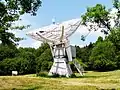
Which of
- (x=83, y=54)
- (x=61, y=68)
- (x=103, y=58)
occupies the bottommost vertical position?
(x=61, y=68)

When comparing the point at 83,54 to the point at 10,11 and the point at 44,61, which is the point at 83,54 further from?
the point at 10,11

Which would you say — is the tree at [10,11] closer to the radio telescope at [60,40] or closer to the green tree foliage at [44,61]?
the radio telescope at [60,40]

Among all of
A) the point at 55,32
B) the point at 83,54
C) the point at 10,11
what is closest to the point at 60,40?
the point at 55,32

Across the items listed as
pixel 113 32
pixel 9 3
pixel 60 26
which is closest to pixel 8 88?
pixel 9 3

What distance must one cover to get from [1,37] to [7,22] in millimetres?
1427

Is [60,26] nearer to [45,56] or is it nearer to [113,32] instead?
[113,32]

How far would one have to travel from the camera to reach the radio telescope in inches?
2697

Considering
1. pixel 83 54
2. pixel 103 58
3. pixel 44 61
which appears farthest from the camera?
pixel 83 54

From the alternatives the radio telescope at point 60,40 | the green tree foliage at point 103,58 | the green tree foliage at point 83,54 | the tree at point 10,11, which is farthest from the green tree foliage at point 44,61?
the tree at point 10,11

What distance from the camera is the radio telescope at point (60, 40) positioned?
2697 inches

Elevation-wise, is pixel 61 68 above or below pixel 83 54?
below

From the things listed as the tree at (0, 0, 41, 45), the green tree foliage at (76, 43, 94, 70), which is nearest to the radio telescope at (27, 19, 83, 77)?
the tree at (0, 0, 41, 45)

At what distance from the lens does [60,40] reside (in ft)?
232

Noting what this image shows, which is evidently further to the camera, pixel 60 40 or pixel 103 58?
pixel 103 58
